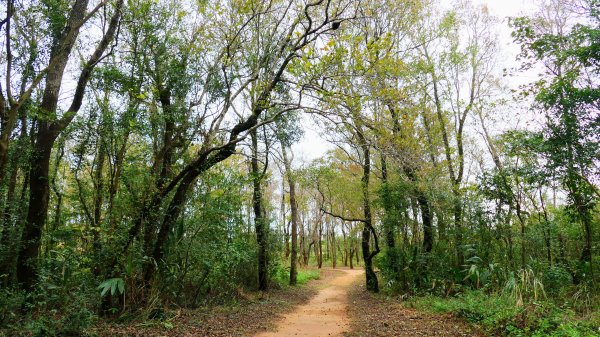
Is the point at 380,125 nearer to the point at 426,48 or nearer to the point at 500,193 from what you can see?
the point at 500,193

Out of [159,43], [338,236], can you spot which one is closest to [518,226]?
[159,43]

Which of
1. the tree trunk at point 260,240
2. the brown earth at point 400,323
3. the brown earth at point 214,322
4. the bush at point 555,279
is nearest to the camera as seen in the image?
the brown earth at point 214,322

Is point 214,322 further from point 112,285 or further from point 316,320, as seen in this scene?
point 316,320

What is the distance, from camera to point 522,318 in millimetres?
5875

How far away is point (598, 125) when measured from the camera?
820 cm

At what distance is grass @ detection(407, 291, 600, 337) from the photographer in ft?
17.2

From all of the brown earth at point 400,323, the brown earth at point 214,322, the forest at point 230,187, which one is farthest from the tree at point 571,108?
the brown earth at point 214,322

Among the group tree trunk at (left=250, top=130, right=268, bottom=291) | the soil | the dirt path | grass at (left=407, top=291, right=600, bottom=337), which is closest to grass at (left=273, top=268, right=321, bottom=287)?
tree trunk at (left=250, top=130, right=268, bottom=291)

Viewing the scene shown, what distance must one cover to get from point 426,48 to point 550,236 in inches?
340

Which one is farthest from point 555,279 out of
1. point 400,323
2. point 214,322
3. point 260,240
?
point 260,240

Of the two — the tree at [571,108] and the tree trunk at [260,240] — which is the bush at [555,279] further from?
the tree trunk at [260,240]

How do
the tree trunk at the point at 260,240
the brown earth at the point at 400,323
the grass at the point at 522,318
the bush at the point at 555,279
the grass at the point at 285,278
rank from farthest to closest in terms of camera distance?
the grass at the point at 285,278
the tree trunk at the point at 260,240
the bush at the point at 555,279
the brown earth at the point at 400,323
the grass at the point at 522,318

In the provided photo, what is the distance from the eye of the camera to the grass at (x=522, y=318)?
524 cm

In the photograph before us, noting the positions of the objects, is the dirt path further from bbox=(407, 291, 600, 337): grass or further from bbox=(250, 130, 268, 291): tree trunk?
bbox=(407, 291, 600, 337): grass
